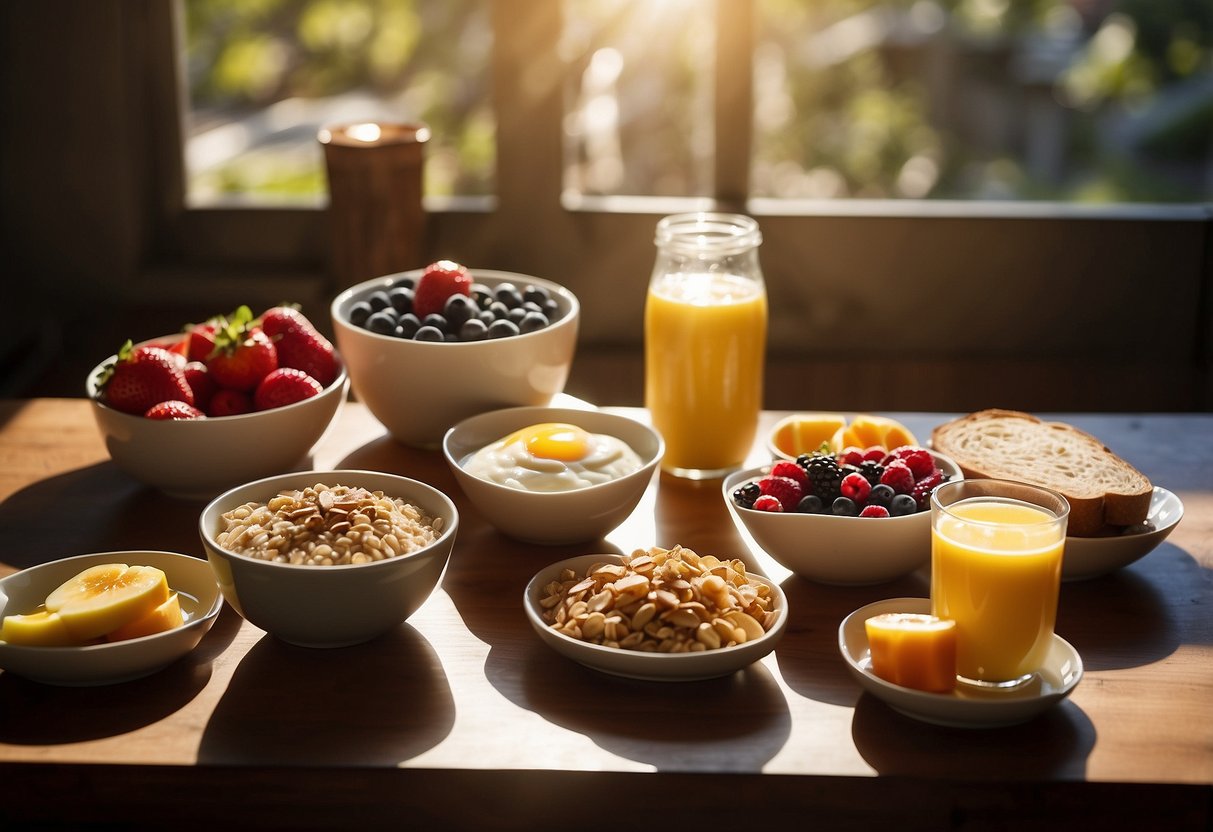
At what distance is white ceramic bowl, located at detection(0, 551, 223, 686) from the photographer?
1.04m

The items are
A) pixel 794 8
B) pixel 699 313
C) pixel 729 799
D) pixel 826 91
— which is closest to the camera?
pixel 729 799

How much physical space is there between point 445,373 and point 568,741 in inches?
25.6

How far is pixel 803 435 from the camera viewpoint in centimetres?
154

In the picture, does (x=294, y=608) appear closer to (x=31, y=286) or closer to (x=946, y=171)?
(x=31, y=286)

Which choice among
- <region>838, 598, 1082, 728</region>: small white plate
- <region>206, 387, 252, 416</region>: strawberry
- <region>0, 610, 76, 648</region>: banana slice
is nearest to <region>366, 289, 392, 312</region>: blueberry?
<region>206, 387, 252, 416</region>: strawberry

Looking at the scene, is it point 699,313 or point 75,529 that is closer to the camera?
point 75,529

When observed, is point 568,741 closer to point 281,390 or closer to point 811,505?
point 811,505

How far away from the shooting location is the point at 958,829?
969 millimetres

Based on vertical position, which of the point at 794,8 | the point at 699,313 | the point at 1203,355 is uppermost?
the point at 794,8

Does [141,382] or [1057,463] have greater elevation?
[141,382]

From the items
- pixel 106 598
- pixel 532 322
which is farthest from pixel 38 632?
→ pixel 532 322

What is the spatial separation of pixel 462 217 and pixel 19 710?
1.76 meters

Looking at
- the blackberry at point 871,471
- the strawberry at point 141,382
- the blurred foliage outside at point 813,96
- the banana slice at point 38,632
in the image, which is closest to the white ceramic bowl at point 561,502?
the blackberry at point 871,471

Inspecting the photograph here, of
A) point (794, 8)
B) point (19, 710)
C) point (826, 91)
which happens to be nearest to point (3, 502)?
point (19, 710)
